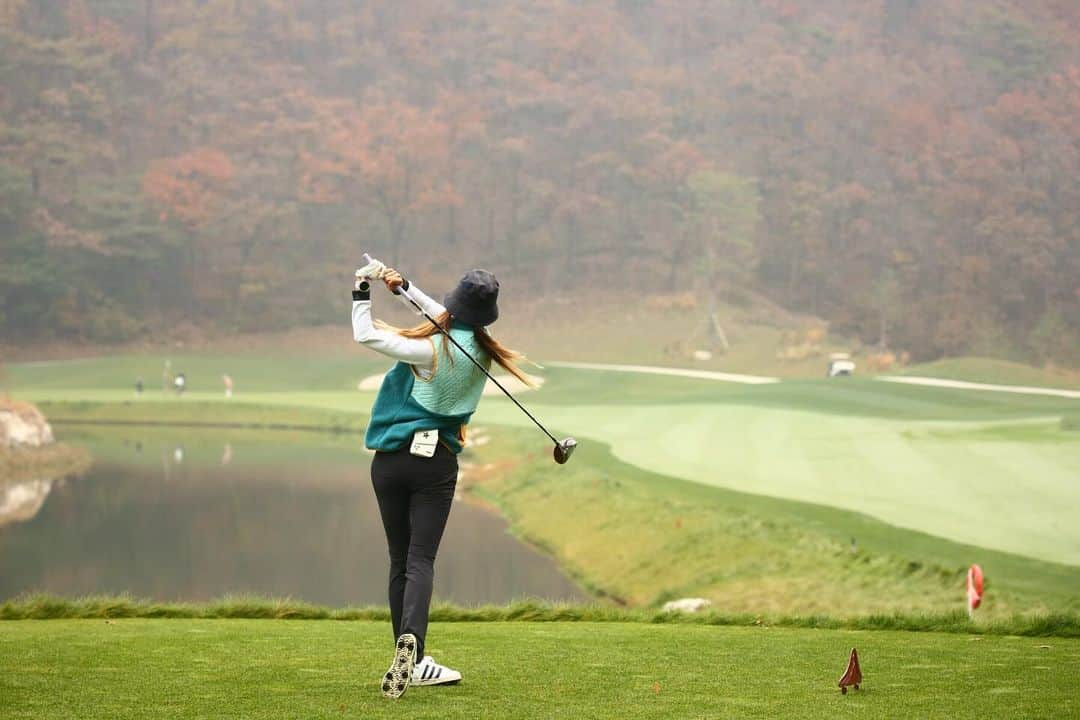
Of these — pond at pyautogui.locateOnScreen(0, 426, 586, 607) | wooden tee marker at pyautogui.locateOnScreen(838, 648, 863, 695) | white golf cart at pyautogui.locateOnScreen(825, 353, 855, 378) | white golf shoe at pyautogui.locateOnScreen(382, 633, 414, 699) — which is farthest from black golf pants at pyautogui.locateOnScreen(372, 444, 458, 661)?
white golf cart at pyautogui.locateOnScreen(825, 353, 855, 378)

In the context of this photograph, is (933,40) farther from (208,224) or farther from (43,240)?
(43,240)

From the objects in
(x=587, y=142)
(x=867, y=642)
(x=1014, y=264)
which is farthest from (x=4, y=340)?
(x=867, y=642)

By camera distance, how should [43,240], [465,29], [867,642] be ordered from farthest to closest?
[465,29] < [43,240] < [867,642]

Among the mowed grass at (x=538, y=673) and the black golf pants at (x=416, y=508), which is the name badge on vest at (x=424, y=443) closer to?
the black golf pants at (x=416, y=508)

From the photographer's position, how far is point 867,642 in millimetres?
6902

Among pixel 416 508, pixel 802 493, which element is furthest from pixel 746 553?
pixel 416 508

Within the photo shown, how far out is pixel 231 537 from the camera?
21.8 m

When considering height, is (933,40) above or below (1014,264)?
above

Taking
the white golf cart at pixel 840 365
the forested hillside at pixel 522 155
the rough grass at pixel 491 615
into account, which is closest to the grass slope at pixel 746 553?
the rough grass at pixel 491 615

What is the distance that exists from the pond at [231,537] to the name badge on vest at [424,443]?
11.1m

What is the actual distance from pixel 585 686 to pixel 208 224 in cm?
6069

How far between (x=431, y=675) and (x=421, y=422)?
993 mm

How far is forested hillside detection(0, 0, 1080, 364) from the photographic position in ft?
199

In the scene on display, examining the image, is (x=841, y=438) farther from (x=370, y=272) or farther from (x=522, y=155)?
(x=522, y=155)
